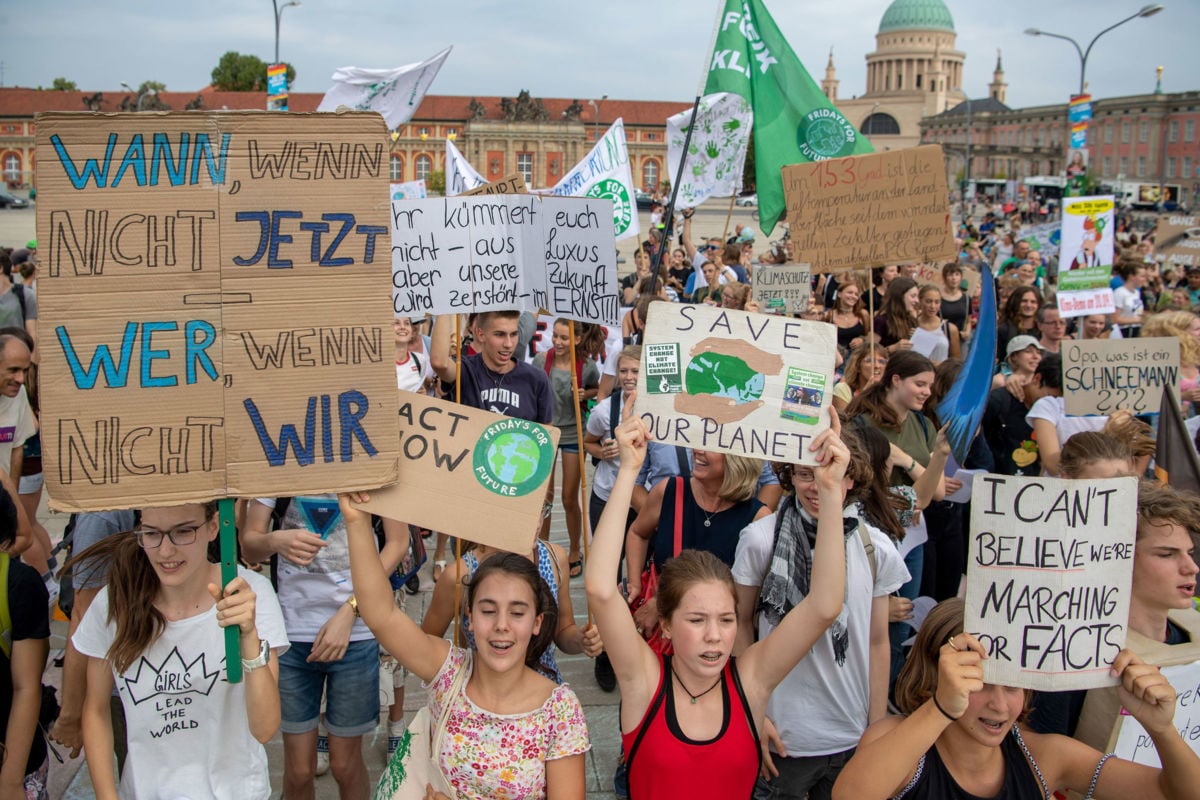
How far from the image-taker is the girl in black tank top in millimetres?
2332

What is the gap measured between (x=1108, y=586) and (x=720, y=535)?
5.21ft

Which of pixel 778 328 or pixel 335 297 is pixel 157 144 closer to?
pixel 335 297

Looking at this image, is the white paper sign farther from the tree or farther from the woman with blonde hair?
the tree

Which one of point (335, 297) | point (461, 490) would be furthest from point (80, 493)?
point (461, 490)

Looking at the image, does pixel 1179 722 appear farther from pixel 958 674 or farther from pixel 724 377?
pixel 724 377

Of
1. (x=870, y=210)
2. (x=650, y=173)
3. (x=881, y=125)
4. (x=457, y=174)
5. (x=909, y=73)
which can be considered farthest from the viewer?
(x=909, y=73)

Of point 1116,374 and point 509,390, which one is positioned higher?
point 1116,374

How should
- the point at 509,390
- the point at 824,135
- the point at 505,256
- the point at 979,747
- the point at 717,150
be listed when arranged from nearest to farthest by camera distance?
the point at 979,747
the point at 505,256
the point at 509,390
the point at 824,135
the point at 717,150

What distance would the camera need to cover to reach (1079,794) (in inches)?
103

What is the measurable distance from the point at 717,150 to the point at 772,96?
2.35 m

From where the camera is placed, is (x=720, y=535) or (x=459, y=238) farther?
(x=459, y=238)

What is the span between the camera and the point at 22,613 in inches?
112

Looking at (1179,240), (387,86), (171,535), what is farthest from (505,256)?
(1179,240)

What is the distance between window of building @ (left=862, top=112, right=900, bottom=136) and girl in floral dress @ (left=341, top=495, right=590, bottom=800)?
133923 millimetres
